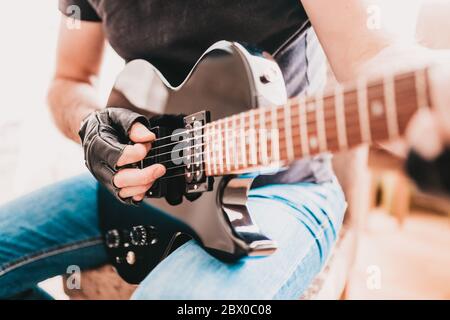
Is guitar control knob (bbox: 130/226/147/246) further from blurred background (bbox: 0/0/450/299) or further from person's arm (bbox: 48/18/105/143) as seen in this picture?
blurred background (bbox: 0/0/450/299)

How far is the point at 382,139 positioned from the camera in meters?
0.36

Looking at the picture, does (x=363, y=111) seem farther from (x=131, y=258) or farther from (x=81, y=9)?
(x=81, y=9)

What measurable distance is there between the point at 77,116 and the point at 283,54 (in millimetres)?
491

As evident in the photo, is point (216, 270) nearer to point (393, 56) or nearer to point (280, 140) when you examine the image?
point (280, 140)

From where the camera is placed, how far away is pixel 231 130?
0.50 metres

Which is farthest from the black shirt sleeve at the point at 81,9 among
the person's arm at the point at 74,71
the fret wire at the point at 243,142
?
the fret wire at the point at 243,142

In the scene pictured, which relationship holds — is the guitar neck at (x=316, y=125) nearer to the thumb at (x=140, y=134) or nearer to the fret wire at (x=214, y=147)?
the fret wire at (x=214, y=147)

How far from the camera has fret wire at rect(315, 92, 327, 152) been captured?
15.6 inches

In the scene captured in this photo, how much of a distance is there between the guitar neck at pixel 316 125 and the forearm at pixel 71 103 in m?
0.49

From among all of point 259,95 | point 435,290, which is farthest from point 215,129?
point 435,290

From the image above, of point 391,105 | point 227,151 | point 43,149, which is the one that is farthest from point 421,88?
point 43,149

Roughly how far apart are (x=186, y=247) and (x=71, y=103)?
54cm

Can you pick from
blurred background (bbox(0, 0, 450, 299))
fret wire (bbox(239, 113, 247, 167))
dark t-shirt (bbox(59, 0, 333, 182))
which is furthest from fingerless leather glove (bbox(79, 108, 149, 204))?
blurred background (bbox(0, 0, 450, 299))
